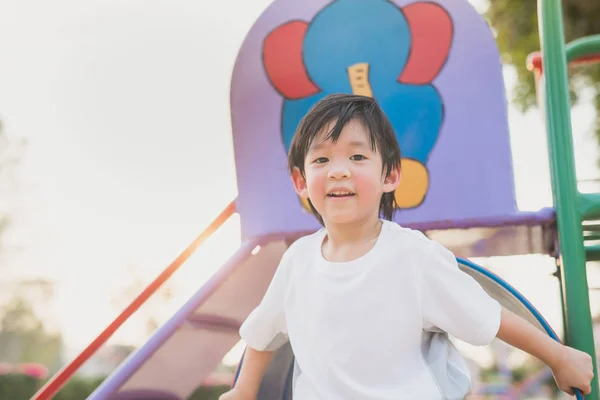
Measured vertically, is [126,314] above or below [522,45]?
below

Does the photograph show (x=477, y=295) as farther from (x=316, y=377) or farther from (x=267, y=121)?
(x=267, y=121)

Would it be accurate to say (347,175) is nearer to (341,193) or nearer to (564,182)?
(341,193)

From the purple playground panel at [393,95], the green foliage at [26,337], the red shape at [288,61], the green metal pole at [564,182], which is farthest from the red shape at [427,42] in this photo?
the green foliage at [26,337]

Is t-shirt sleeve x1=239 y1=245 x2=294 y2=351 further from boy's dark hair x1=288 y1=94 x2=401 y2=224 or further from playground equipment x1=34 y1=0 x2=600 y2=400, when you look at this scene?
playground equipment x1=34 y1=0 x2=600 y2=400

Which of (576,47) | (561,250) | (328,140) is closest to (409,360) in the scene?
(328,140)

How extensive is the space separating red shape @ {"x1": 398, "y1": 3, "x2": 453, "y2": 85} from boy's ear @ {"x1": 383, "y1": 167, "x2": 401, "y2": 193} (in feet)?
3.75

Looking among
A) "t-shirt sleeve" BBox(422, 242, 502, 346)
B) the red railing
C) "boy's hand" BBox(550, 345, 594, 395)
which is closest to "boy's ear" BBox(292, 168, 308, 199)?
"t-shirt sleeve" BBox(422, 242, 502, 346)

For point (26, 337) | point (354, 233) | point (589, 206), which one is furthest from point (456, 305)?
point (26, 337)

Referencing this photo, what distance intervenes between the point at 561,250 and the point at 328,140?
2.69 ft

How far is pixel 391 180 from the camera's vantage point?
1409mm

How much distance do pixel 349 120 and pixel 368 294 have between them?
0.36 metres

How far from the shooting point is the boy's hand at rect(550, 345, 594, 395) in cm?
130

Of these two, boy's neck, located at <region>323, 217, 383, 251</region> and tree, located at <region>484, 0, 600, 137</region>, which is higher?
tree, located at <region>484, 0, 600, 137</region>

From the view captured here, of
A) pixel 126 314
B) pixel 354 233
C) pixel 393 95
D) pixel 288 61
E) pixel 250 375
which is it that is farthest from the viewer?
pixel 288 61
